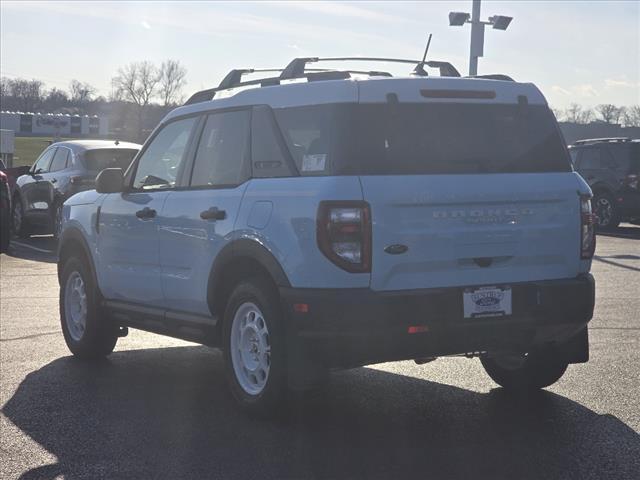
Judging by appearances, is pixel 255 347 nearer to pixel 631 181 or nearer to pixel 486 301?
pixel 486 301

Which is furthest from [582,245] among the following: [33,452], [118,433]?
[33,452]

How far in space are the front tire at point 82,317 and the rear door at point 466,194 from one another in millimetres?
3269

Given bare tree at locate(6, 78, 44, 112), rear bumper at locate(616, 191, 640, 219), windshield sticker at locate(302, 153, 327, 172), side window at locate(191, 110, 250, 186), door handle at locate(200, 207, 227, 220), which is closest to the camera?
windshield sticker at locate(302, 153, 327, 172)

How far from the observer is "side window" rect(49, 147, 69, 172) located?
704 inches

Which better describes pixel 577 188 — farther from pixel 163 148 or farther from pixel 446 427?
pixel 163 148

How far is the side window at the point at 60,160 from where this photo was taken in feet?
58.6

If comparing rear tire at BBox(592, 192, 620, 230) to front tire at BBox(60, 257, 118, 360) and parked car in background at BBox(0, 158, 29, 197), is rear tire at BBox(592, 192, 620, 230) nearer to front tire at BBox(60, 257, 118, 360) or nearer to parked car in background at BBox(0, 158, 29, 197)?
parked car in background at BBox(0, 158, 29, 197)

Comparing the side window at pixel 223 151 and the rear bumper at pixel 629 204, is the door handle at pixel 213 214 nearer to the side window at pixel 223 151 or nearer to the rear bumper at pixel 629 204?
the side window at pixel 223 151

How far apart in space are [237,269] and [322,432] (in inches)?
44.1

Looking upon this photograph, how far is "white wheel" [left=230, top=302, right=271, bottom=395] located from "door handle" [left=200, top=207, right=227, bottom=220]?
54 cm

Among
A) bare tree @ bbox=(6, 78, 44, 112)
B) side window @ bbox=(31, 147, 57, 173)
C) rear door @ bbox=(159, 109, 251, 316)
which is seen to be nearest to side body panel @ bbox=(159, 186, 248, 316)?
rear door @ bbox=(159, 109, 251, 316)

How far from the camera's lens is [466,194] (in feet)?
19.3

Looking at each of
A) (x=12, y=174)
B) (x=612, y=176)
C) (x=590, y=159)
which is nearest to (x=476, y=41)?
(x=590, y=159)

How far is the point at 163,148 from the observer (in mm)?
7680
